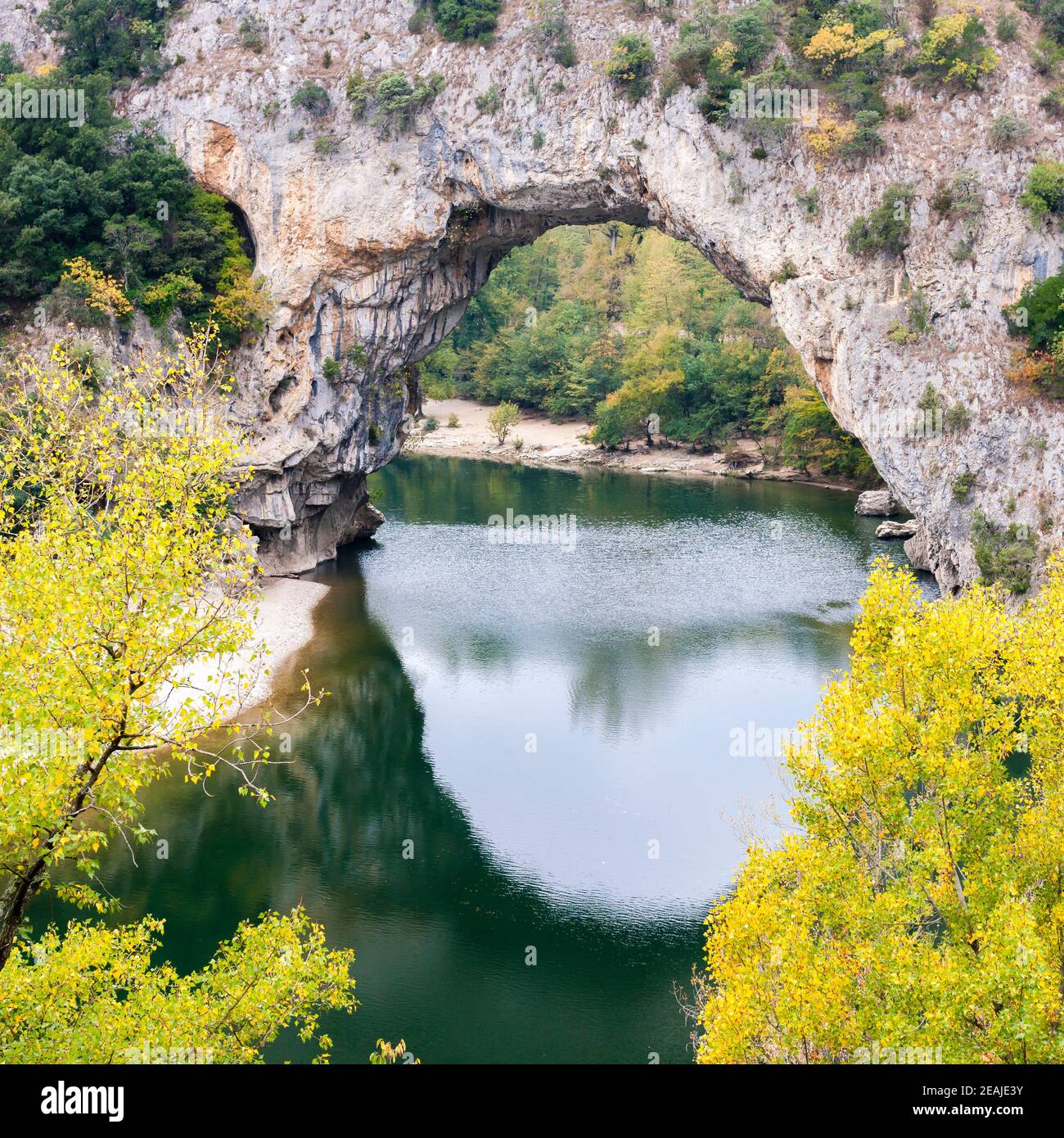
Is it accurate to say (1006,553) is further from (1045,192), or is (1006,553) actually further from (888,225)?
(888,225)

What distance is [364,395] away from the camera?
38938 mm

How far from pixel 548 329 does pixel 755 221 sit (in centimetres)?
4486

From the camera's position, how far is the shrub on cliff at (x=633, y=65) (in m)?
32.3


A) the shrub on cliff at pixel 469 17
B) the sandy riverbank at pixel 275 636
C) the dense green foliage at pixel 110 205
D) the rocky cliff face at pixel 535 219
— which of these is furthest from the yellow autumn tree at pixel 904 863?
the shrub on cliff at pixel 469 17

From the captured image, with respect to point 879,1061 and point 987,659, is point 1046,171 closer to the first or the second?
point 987,659

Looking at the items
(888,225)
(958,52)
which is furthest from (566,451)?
(958,52)

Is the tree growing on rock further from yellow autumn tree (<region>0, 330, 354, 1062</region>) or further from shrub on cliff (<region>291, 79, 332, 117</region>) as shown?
yellow autumn tree (<region>0, 330, 354, 1062</region>)

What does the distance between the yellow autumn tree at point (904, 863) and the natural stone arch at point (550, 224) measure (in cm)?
1844

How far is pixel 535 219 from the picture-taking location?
38.0 meters

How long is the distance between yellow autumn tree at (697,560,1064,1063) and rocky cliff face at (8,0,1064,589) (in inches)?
725

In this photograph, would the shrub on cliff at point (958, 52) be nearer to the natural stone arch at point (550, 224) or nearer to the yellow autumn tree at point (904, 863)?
the natural stone arch at point (550, 224)

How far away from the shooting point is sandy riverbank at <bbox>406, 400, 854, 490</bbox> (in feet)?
203

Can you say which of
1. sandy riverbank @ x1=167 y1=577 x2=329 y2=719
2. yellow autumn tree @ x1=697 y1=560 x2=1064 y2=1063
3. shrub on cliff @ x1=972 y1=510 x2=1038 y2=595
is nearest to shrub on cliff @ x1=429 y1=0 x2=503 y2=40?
sandy riverbank @ x1=167 y1=577 x2=329 y2=719

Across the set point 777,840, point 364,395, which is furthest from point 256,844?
point 364,395
